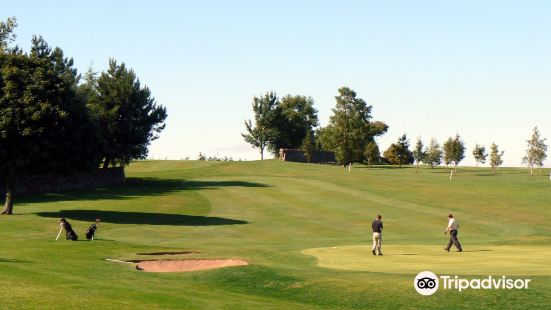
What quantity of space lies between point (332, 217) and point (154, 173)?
6112 cm

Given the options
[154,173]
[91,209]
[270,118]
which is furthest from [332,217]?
[270,118]

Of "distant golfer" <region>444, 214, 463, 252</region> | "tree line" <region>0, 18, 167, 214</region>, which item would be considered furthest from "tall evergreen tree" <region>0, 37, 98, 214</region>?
"distant golfer" <region>444, 214, 463, 252</region>

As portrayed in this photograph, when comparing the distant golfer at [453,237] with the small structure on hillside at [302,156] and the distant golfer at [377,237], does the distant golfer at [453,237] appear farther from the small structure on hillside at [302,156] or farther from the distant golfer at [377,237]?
the small structure on hillside at [302,156]

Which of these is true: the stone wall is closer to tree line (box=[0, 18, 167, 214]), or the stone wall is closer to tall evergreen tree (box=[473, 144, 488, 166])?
tree line (box=[0, 18, 167, 214])

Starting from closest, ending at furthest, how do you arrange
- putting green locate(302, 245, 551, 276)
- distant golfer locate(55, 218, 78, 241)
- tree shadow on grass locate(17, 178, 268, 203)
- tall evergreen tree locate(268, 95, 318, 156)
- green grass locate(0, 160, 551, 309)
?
1. green grass locate(0, 160, 551, 309)
2. putting green locate(302, 245, 551, 276)
3. distant golfer locate(55, 218, 78, 241)
4. tree shadow on grass locate(17, 178, 268, 203)
5. tall evergreen tree locate(268, 95, 318, 156)

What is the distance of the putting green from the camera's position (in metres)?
28.2

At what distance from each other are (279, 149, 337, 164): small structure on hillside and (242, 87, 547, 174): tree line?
2.58 metres


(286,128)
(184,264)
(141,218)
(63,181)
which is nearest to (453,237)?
Result: (184,264)

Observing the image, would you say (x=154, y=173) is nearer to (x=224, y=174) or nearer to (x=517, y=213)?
(x=224, y=174)

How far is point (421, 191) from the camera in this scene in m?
86.1

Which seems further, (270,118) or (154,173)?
(270,118)

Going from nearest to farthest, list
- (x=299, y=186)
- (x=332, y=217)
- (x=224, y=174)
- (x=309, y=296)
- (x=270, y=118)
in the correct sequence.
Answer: (x=309, y=296), (x=332, y=217), (x=299, y=186), (x=224, y=174), (x=270, y=118)

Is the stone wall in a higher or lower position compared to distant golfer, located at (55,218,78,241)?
higher

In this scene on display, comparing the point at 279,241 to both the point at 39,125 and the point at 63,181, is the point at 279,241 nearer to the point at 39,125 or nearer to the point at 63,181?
the point at 39,125
